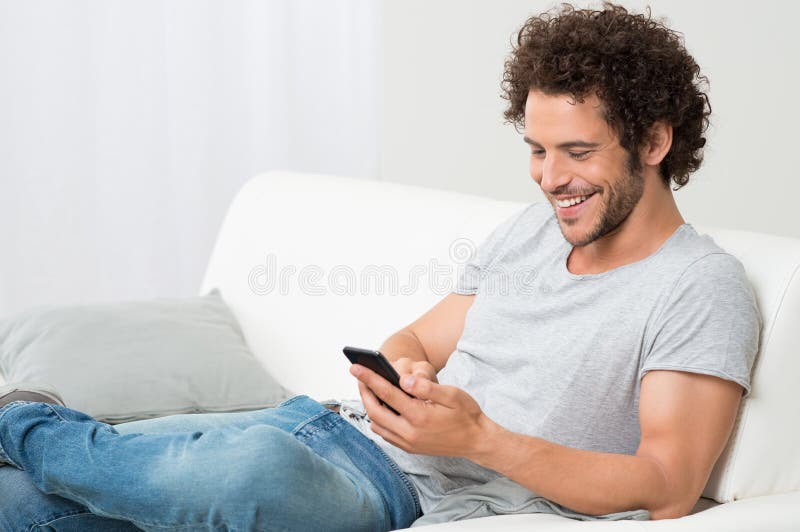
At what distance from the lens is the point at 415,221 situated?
230cm

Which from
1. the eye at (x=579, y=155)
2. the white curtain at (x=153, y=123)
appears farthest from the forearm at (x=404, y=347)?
the white curtain at (x=153, y=123)

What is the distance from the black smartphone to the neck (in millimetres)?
431

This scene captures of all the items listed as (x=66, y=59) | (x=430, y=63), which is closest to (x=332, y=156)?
(x=430, y=63)

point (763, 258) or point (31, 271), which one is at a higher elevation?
point (763, 258)

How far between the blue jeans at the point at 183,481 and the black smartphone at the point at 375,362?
147 millimetres

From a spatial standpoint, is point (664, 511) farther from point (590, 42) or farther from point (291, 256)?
point (291, 256)

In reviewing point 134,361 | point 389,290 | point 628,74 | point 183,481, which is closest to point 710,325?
point 628,74

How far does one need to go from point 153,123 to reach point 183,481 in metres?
2.43

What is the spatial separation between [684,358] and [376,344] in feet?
2.90

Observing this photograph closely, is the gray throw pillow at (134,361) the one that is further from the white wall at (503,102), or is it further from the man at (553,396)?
the white wall at (503,102)

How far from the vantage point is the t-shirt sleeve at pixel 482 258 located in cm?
198

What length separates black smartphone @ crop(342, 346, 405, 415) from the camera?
57.7 inches

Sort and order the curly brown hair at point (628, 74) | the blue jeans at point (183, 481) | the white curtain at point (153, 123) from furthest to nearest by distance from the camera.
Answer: the white curtain at point (153, 123) → the curly brown hair at point (628, 74) → the blue jeans at point (183, 481)

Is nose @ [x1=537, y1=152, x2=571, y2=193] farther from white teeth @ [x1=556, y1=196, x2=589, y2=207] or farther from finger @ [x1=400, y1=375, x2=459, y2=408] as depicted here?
finger @ [x1=400, y1=375, x2=459, y2=408]
